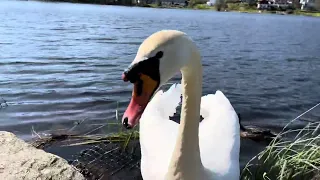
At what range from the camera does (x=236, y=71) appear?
14.5m

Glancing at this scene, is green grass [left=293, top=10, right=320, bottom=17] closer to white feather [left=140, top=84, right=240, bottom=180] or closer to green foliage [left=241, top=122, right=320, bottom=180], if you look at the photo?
white feather [left=140, top=84, right=240, bottom=180]

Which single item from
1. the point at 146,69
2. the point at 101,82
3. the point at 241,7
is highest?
the point at 146,69

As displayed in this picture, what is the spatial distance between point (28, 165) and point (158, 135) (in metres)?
1.48

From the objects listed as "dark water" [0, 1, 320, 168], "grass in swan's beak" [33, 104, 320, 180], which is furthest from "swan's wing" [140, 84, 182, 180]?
"dark water" [0, 1, 320, 168]

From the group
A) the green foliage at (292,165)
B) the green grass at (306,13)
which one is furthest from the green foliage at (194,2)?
the green foliage at (292,165)

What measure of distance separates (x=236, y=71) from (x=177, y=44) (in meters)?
11.8

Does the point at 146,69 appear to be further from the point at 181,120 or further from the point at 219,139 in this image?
the point at 219,139

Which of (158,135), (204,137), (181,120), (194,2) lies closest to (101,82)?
(158,135)

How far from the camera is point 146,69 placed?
2.75 m

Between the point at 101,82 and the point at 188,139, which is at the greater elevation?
the point at 188,139

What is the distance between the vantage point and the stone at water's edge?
4.09 metres

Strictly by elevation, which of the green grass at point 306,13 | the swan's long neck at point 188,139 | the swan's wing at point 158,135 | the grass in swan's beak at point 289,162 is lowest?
the green grass at point 306,13

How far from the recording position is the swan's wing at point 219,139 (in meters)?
4.25

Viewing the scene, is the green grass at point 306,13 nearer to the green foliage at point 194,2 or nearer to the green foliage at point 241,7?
the green foliage at point 241,7
